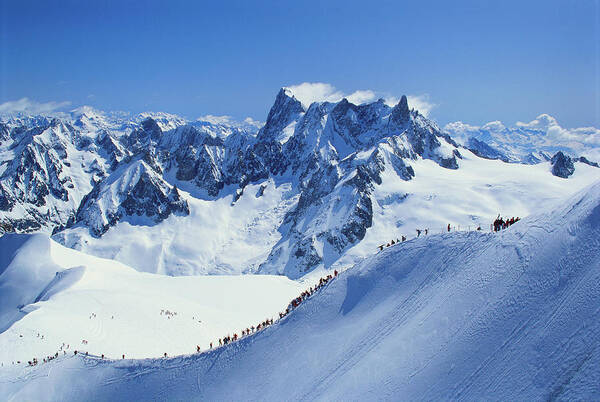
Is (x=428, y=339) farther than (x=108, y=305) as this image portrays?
No

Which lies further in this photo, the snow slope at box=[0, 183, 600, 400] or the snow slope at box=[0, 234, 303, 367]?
the snow slope at box=[0, 234, 303, 367]

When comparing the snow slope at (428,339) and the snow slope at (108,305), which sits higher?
the snow slope at (108,305)

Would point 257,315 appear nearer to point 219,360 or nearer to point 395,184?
point 219,360

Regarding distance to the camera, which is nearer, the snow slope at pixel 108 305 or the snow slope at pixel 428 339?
the snow slope at pixel 428 339

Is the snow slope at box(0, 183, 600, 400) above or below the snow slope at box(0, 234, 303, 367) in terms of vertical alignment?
below
